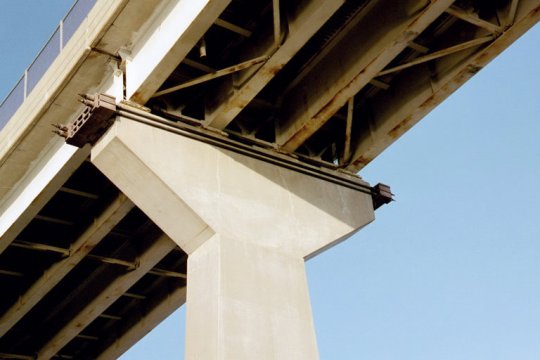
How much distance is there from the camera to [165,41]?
10.3m

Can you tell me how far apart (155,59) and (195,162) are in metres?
1.38

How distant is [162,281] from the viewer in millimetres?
17000

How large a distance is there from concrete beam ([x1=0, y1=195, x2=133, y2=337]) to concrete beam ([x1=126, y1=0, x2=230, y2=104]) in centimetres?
309

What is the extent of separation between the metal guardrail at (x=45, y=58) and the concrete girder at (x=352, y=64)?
125 inches

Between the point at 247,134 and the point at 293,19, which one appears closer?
the point at 293,19

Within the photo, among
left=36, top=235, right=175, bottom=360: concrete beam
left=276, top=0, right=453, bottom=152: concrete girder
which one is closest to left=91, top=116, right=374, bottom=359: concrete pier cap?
left=276, top=0, right=453, bottom=152: concrete girder

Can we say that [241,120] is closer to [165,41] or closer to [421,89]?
[165,41]

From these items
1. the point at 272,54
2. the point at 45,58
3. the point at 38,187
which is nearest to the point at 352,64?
the point at 272,54

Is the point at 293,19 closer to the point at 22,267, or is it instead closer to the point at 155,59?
the point at 155,59

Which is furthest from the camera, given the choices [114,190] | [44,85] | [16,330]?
[16,330]

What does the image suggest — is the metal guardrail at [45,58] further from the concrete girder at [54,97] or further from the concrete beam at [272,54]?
the concrete beam at [272,54]

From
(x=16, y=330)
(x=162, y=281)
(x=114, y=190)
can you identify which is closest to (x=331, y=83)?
(x=114, y=190)

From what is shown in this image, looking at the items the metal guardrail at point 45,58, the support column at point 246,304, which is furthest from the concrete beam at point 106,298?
the support column at point 246,304

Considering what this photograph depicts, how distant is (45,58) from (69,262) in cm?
399
